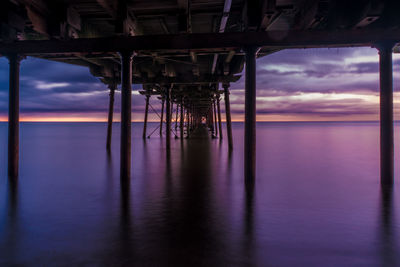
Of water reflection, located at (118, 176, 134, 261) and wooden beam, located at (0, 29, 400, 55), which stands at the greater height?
wooden beam, located at (0, 29, 400, 55)

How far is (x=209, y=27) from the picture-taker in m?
7.54

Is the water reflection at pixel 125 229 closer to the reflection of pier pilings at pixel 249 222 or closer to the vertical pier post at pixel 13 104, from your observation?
the reflection of pier pilings at pixel 249 222

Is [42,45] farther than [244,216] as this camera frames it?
Yes

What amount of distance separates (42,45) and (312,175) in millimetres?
9145

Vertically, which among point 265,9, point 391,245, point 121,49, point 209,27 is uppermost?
point 209,27

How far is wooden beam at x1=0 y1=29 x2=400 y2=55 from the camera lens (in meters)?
5.52

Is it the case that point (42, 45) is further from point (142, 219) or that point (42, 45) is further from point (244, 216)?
point (244, 216)

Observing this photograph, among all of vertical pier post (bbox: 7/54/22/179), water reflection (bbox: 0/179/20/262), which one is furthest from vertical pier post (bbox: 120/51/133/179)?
vertical pier post (bbox: 7/54/22/179)

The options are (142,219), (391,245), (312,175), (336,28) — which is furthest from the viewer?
(312,175)

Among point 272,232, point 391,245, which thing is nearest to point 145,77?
point 272,232

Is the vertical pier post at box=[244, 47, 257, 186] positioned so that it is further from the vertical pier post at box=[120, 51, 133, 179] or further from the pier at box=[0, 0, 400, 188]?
the vertical pier post at box=[120, 51, 133, 179]

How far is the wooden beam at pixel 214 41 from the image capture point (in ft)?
18.1

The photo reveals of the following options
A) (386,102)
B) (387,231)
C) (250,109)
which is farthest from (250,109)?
(387,231)

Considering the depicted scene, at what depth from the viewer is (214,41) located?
5.73 m
